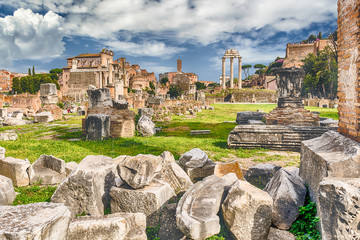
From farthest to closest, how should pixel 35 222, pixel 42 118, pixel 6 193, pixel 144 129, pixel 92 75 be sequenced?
pixel 92 75
pixel 42 118
pixel 144 129
pixel 6 193
pixel 35 222

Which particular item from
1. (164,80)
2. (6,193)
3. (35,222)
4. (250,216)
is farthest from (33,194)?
(164,80)

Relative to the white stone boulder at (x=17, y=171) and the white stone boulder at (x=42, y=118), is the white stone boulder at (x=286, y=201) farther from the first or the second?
the white stone boulder at (x=42, y=118)

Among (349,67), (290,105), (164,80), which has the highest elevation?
(164,80)

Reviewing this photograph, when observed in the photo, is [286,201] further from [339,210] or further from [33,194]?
[33,194]

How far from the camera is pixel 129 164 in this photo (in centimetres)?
299

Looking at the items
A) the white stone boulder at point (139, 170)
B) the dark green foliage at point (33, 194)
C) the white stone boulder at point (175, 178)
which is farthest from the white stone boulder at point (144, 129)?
the white stone boulder at point (139, 170)

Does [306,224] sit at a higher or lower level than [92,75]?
lower

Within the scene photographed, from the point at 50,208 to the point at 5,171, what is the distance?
2583mm

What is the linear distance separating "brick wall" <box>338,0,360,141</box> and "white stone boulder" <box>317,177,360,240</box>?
1.30 meters

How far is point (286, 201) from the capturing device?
2592mm

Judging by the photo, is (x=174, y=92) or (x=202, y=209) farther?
(x=174, y=92)

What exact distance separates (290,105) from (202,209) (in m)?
8.20

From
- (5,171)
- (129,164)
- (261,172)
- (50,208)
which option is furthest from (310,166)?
(5,171)

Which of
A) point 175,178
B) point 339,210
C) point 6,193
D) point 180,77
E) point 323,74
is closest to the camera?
point 339,210
